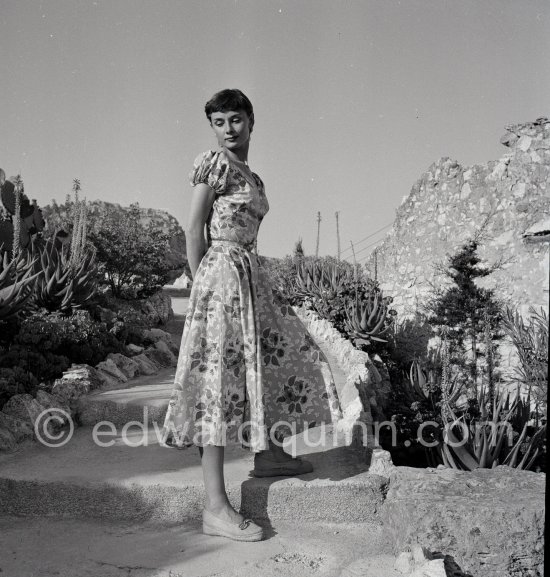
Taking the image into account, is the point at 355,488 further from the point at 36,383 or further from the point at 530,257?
the point at 530,257

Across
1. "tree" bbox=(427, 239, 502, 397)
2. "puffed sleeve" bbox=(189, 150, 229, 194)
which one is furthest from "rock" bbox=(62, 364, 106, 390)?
"tree" bbox=(427, 239, 502, 397)

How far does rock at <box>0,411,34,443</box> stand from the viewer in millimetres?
3594

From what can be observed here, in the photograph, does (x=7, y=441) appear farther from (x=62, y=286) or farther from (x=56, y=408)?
(x=62, y=286)

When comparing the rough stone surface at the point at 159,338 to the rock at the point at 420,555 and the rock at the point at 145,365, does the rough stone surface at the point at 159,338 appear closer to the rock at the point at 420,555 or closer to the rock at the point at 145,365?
the rock at the point at 145,365

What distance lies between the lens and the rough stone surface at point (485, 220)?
9.01 metres

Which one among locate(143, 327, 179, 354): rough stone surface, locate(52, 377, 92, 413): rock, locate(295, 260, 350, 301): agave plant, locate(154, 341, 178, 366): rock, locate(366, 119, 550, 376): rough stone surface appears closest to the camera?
locate(52, 377, 92, 413): rock

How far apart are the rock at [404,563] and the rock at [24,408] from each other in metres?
2.54

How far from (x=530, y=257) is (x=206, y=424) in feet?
25.7

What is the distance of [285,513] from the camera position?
2.79m

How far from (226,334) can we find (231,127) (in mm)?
924

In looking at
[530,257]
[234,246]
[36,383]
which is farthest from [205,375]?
[530,257]

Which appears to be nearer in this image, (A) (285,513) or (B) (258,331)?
(B) (258,331)

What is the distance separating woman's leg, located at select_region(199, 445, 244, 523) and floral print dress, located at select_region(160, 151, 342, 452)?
0.23 feet

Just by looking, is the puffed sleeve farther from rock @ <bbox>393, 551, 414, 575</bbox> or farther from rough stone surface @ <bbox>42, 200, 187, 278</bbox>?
rough stone surface @ <bbox>42, 200, 187, 278</bbox>
